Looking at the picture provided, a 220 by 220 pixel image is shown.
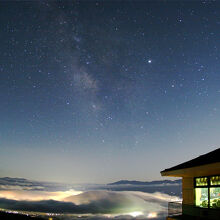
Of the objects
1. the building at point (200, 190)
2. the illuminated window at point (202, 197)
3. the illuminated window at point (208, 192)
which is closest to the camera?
the building at point (200, 190)

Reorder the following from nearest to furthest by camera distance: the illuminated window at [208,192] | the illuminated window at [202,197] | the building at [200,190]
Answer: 1. the building at [200,190]
2. the illuminated window at [208,192]
3. the illuminated window at [202,197]

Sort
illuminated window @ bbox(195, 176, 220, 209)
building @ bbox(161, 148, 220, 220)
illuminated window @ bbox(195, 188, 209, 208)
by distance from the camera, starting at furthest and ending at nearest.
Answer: illuminated window @ bbox(195, 188, 209, 208) → illuminated window @ bbox(195, 176, 220, 209) → building @ bbox(161, 148, 220, 220)

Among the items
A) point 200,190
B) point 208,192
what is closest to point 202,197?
point 200,190

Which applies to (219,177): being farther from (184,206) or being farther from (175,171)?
(184,206)

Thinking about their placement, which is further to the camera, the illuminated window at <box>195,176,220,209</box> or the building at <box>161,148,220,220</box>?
the illuminated window at <box>195,176,220,209</box>

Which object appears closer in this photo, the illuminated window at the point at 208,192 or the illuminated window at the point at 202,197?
the illuminated window at the point at 208,192

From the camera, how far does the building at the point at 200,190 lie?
10.9 metres

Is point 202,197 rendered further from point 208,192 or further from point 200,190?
point 208,192

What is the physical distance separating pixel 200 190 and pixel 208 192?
0.73 metres

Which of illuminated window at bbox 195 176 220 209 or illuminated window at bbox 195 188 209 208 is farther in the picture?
illuminated window at bbox 195 188 209 208

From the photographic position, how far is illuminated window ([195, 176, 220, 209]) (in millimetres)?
11180

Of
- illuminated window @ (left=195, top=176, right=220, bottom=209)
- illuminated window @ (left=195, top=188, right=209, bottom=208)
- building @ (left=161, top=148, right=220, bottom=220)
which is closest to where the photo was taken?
building @ (left=161, top=148, right=220, bottom=220)

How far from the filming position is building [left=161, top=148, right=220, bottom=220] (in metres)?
10.9

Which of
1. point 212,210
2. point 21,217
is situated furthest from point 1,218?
point 212,210
